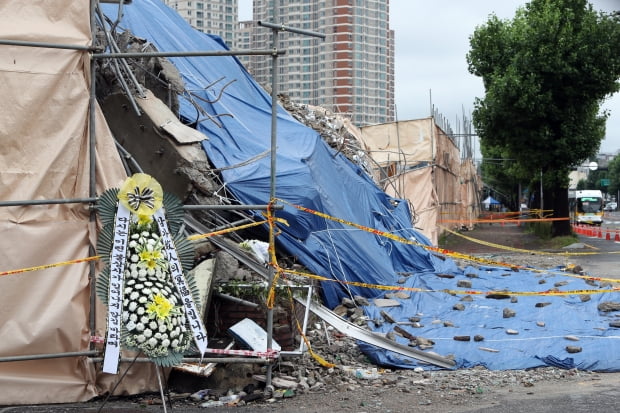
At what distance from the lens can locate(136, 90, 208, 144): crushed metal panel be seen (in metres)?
8.90

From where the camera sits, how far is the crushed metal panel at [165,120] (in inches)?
350

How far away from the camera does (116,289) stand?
5754 mm

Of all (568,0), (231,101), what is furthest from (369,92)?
(231,101)

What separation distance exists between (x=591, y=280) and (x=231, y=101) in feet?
22.3

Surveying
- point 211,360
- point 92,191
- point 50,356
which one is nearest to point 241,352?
point 211,360

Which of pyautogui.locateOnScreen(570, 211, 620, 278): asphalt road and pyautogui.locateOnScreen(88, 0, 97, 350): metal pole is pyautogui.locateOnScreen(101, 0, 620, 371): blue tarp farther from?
pyautogui.locateOnScreen(570, 211, 620, 278): asphalt road

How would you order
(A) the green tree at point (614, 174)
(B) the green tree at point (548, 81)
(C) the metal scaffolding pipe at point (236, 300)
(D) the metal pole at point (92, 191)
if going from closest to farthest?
1. (D) the metal pole at point (92, 191)
2. (C) the metal scaffolding pipe at point (236, 300)
3. (B) the green tree at point (548, 81)
4. (A) the green tree at point (614, 174)

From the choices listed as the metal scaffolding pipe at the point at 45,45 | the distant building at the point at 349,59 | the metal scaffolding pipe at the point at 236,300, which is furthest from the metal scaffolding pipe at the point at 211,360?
the distant building at the point at 349,59

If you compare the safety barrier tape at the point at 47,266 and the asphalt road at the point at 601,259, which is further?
the asphalt road at the point at 601,259

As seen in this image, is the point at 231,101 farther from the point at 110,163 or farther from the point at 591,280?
the point at 591,280

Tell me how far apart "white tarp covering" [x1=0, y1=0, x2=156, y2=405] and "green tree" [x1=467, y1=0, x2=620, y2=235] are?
22550 mm

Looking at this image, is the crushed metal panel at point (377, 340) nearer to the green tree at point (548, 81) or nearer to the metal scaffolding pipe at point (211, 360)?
the metal scaffolding pipe at point (211, 360)

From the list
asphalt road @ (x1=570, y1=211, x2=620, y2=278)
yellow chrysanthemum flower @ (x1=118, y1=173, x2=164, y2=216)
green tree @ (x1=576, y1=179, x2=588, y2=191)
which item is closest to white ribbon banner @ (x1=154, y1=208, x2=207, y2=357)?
yellow chrysanthemum flower @ (x1=118, y1=173, x2=164, y2=216)

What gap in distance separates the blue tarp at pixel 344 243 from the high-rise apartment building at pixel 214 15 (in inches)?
1006
